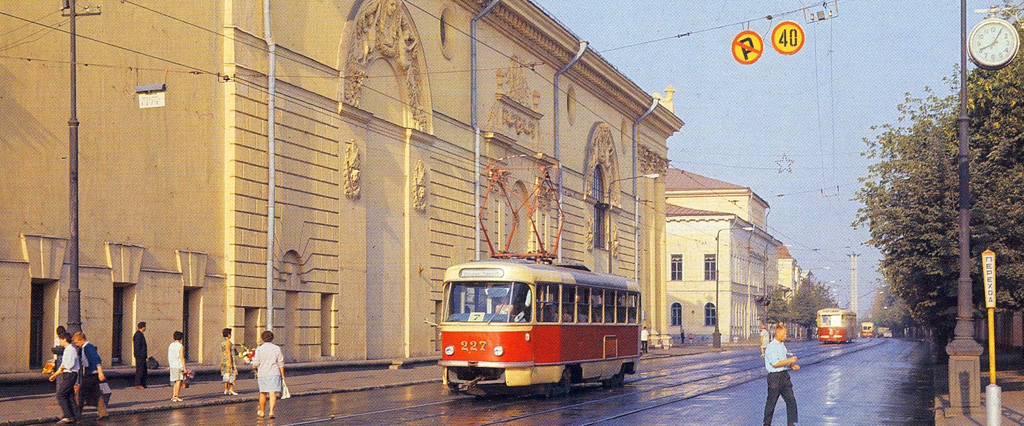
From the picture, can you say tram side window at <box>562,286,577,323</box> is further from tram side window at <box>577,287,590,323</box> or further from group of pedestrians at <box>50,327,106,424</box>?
group of pedestrians at <box>50,327,106,424</box>

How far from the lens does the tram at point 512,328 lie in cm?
2305

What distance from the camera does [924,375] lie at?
36.2m

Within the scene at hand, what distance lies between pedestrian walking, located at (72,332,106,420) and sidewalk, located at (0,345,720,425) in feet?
1.00

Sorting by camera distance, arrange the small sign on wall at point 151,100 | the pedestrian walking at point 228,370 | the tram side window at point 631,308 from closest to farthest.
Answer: the pedestrian walking at point 228,370, the small sign on wall at point 151,100, the tram side window at point 631,308

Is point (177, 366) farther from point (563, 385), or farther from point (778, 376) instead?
point (778, 376)

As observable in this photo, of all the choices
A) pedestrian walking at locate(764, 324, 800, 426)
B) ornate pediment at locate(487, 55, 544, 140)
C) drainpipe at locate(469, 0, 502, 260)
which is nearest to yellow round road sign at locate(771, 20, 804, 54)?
pedestrian walking at locate(764, 324, 800, 426)

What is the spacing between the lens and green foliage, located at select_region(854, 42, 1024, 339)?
2772 cm

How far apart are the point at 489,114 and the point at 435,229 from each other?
6432 mm

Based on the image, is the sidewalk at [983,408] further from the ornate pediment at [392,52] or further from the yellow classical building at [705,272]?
the yellow classical building at [705,272]

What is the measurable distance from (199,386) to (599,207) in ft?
123

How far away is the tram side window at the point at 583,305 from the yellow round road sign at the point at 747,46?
19.4ft

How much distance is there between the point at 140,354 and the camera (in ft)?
81.5

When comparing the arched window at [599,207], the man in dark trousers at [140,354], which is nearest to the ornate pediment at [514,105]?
the arched window at [599,207]

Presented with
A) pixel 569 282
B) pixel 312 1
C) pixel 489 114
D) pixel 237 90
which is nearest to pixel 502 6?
pixel 489 114
